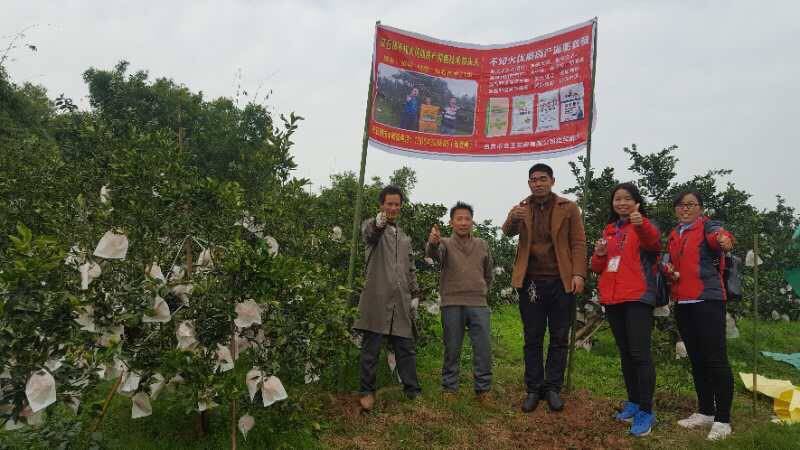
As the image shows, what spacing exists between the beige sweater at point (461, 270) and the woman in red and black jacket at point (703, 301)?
1501mm

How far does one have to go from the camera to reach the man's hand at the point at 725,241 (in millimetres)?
3845

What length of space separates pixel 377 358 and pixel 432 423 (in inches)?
27.1

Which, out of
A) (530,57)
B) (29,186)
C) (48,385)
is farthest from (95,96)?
(48,385)

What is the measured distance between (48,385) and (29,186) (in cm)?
305

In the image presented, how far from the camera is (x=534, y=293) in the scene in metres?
4.54

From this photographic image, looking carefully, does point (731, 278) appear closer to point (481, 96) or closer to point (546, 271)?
point (546, 271)

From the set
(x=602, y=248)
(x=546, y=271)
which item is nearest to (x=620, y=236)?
(x=602, y=248)

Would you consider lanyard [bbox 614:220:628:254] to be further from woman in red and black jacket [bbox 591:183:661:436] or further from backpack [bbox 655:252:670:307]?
backpack [bbox 655:252:670:307]

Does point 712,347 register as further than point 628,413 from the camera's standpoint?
No

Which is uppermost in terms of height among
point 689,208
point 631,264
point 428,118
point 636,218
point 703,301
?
point 428,118

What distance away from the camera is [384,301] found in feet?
14.7

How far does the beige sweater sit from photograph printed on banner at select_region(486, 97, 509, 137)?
138cm

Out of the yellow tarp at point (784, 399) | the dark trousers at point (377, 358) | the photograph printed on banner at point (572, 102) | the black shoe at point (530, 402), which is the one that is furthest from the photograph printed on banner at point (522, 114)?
the yellow tarp at point (784, 399)

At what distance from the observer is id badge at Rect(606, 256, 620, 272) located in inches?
165
